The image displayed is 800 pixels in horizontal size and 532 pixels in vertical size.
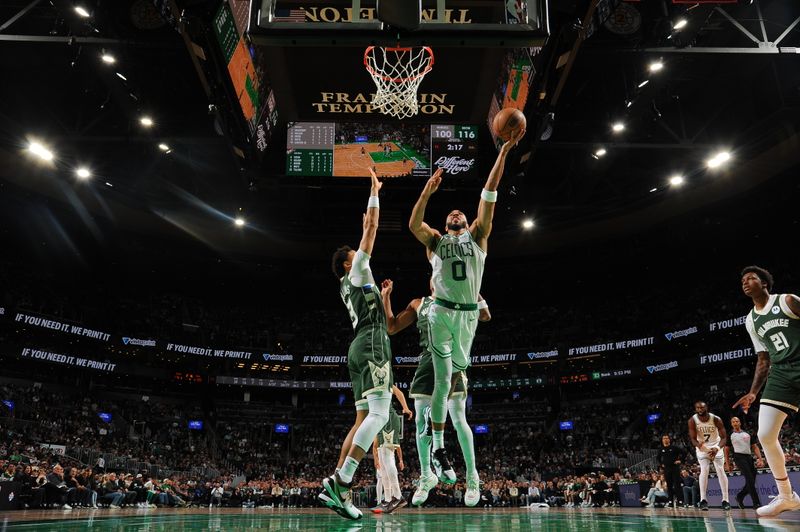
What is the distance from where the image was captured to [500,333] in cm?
3450

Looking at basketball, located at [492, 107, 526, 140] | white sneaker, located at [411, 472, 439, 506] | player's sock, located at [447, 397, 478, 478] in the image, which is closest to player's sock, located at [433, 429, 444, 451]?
player's sock, located at [447, 397, 478, 478]

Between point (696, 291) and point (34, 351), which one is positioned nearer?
point (34, 351)

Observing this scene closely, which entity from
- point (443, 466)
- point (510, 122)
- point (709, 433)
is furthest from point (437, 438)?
point (709, 433)

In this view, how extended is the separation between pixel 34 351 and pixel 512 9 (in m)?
28.4

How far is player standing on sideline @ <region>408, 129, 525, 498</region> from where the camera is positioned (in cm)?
503

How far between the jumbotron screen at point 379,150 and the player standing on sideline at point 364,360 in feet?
22.7

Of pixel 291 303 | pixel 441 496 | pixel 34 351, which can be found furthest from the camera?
pixel 291 303

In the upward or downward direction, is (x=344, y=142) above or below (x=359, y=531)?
above

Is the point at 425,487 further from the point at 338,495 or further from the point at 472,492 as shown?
the point at 338,495

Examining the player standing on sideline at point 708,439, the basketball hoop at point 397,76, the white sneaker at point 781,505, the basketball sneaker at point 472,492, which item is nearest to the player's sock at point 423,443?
the basketball sneaker at point 472,492

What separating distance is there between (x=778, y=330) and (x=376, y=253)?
2549 centimetres

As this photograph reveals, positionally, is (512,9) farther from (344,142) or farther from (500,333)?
(500,333)

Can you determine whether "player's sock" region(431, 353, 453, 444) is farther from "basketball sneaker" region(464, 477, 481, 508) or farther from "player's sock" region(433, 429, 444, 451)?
"basketball sneaker" region(464, 477, 481, 508)

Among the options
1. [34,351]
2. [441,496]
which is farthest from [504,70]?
[34,351]
